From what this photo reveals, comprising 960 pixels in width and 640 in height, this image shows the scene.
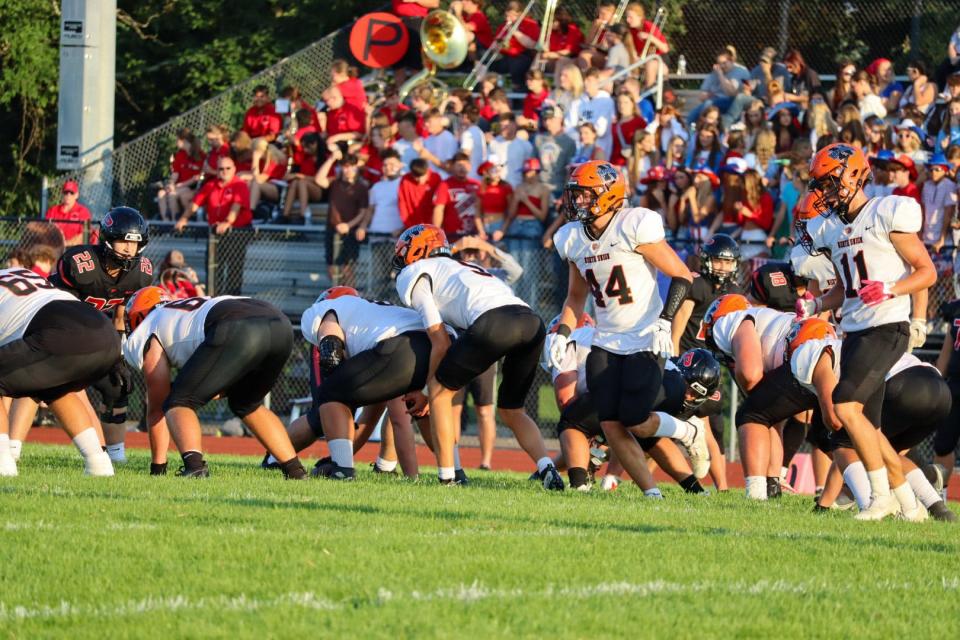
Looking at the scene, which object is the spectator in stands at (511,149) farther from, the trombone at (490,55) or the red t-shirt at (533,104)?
the trombone at (490,55)

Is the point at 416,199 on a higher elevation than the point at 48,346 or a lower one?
higher

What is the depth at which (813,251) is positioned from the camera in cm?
839

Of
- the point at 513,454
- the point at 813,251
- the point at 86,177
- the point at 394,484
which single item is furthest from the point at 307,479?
the point at 86,177

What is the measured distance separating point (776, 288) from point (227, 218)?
7.96m

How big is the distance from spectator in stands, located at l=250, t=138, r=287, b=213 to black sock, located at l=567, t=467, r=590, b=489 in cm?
856

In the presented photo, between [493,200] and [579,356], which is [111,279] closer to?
[579,356]

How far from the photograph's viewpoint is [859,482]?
8164mm

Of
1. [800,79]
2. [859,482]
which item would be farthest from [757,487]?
[800,79]

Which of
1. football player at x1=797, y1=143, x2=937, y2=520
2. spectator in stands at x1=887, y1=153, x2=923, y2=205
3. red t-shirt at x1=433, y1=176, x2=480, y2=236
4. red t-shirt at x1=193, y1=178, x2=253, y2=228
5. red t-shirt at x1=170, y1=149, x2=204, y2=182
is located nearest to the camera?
football player at x1=797, y1=143, x2=937, y2=520

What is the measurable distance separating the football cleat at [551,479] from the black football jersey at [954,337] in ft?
12.1

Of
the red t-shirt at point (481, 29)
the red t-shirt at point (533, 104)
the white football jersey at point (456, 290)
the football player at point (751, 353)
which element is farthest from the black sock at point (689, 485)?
the red t-shirt at point (481, 29)

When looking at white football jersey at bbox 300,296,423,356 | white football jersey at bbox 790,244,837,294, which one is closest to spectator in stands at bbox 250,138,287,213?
white football jersey at bbox 300,296,423,356

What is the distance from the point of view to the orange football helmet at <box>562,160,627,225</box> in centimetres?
876

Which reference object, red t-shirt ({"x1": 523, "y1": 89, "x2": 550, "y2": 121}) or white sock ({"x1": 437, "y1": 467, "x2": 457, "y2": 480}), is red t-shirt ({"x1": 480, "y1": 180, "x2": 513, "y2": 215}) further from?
white sock ({"x1": 437, "y1": 467, "x2": 457, "y2": 480})
